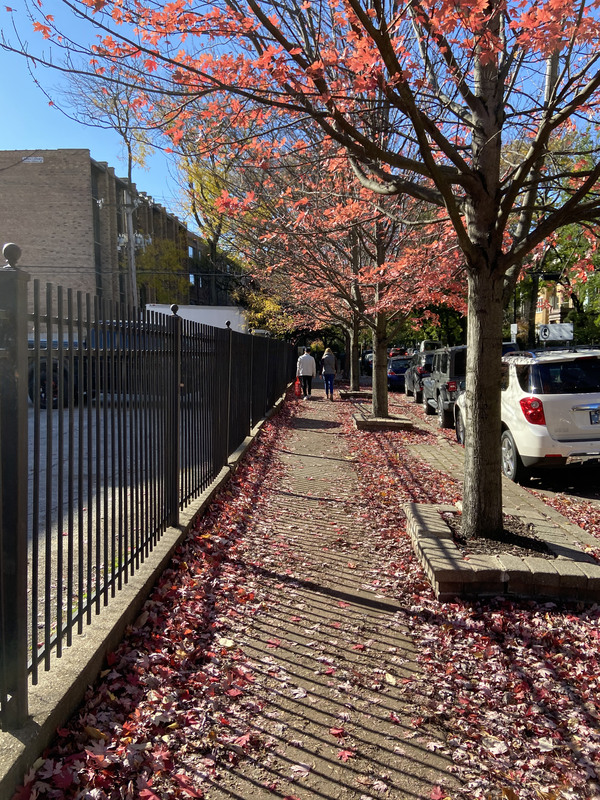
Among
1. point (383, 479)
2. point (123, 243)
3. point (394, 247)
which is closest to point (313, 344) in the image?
point (123, 243)

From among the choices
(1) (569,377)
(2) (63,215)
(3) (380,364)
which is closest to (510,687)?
(1) (569,377)

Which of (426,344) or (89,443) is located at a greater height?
(426,344)

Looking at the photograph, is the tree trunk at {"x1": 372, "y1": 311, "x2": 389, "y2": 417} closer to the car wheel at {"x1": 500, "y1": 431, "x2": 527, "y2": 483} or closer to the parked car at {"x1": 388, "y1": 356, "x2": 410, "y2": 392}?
the car wheel at {"x1": 500, "y1": 431, "x2": 527, "y2": 483}

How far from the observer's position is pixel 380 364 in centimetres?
1500

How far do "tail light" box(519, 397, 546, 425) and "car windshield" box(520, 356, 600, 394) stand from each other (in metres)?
0.15

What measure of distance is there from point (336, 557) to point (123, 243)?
3785cm

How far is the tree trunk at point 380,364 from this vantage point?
1465 cm

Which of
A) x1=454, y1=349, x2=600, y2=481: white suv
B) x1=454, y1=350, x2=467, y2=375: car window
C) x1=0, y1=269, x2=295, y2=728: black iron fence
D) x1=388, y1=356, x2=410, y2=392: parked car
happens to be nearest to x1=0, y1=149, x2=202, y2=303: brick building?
x1=388, y1=356, x2=410, y2=392: parked car

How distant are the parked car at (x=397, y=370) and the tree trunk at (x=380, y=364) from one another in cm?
1550

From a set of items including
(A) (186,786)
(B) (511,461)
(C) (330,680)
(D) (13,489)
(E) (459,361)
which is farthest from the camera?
(E) (459,361)

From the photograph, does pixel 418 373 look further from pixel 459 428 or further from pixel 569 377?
pixel 569 377

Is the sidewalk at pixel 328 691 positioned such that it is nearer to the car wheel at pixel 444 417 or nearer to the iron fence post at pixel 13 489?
the iron fence post at pixel 13 489

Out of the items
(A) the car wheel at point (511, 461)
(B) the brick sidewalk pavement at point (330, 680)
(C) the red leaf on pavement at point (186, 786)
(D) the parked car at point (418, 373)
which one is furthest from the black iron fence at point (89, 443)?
(D) the parked car at point (418, 373)

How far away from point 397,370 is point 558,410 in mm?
23036
